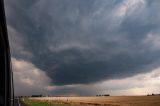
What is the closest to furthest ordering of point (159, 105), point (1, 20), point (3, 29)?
1. point (1, 20)
2. point (3, 29)
3. point (159, 105)

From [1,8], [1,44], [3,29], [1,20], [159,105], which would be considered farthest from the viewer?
[159,105]

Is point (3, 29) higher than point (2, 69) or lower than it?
higher

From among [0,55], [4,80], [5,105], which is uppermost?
[0,55]

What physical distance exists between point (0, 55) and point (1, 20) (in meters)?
1.54

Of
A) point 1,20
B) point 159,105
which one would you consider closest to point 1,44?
point 1,20

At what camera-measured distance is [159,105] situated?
78625 mm

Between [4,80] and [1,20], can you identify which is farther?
[4,80]

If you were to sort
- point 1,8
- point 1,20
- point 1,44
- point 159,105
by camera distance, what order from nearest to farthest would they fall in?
1. point 1,8
2. point 1,20
3. point 1,44
4. point 159,105

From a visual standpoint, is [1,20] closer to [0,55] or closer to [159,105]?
[0,55]

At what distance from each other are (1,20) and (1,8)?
0.48 metres

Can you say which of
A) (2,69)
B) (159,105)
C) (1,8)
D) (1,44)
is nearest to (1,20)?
(1,8)

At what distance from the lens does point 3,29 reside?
5.86m

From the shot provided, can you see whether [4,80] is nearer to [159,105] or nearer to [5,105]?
[5,105]

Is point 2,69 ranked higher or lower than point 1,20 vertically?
lower
